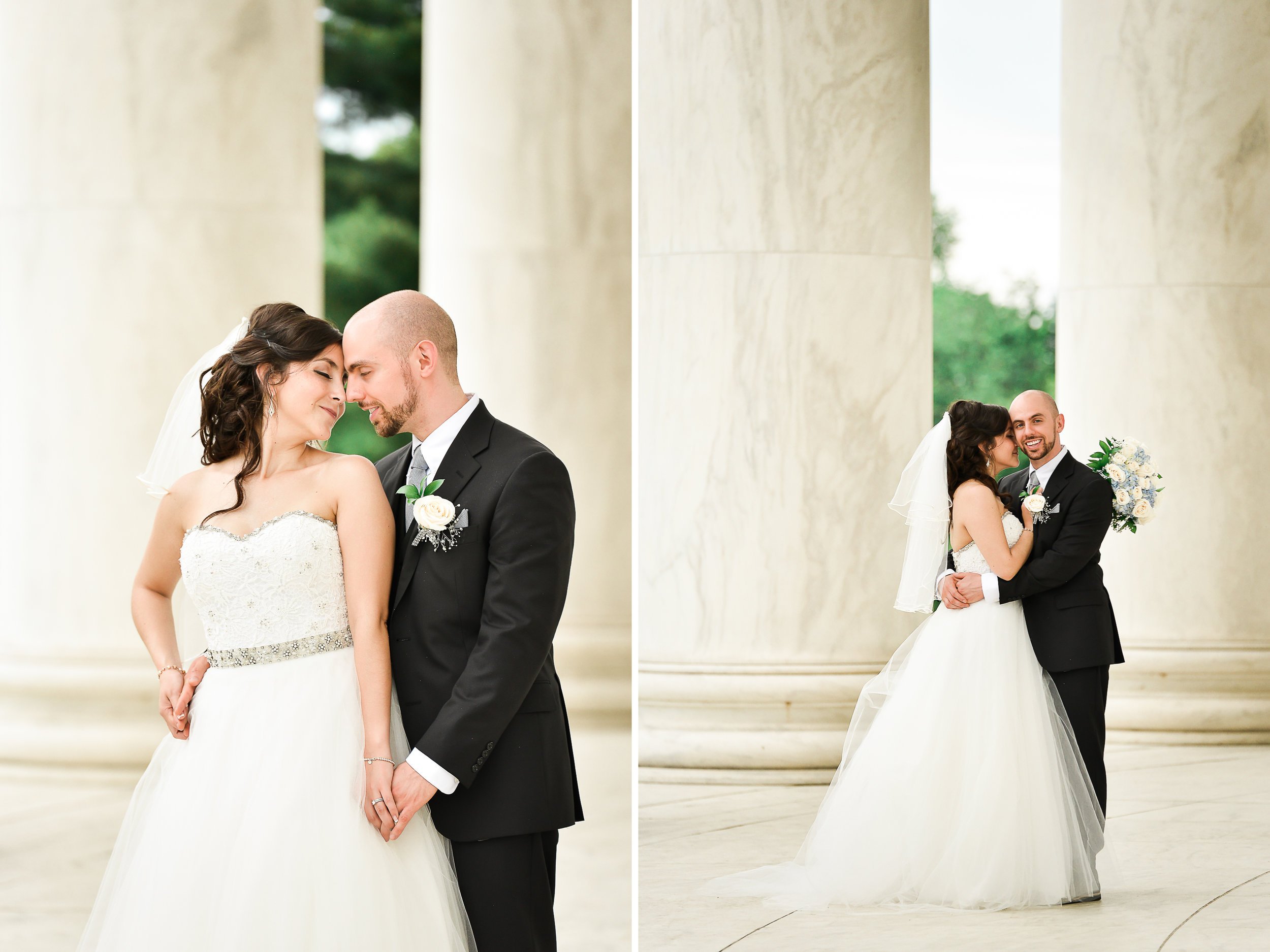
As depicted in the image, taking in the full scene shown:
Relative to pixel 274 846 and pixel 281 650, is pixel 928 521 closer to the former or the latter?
pixel 281 650

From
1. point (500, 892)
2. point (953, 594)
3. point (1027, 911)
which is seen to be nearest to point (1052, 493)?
point (953, 594)

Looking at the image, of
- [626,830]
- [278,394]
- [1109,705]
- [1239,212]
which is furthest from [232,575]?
[1239,212]

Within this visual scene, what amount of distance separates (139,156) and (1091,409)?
59.4 ft

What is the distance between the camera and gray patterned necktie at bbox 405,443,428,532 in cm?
807

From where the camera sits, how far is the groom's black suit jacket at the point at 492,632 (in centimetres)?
761

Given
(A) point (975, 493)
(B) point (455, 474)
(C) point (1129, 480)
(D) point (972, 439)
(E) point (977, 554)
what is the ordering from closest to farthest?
(B) point (455, 474) < (A) point (975, 493) < (D) point (972, 439) < (E) point (977, 554) < (C) point (1129, 480)

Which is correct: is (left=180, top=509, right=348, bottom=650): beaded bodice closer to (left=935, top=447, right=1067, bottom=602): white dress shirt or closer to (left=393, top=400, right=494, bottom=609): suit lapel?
(left=393, top=400, right=494, bottom=609): suit lapel

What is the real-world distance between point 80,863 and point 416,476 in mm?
7766

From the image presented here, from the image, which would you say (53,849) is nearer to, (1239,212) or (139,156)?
(139,156)

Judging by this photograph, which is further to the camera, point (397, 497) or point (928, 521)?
point (928, 521)

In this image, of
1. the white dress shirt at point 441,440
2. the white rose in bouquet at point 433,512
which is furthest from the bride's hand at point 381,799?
the white rose in bouquet at point 433,512

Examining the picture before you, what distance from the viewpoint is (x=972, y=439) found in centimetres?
1475

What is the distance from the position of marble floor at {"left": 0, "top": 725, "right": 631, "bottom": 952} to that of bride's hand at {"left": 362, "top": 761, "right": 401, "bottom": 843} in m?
4.84

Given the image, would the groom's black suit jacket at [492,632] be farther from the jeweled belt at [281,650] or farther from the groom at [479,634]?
the jeweled belt at [281,650]
